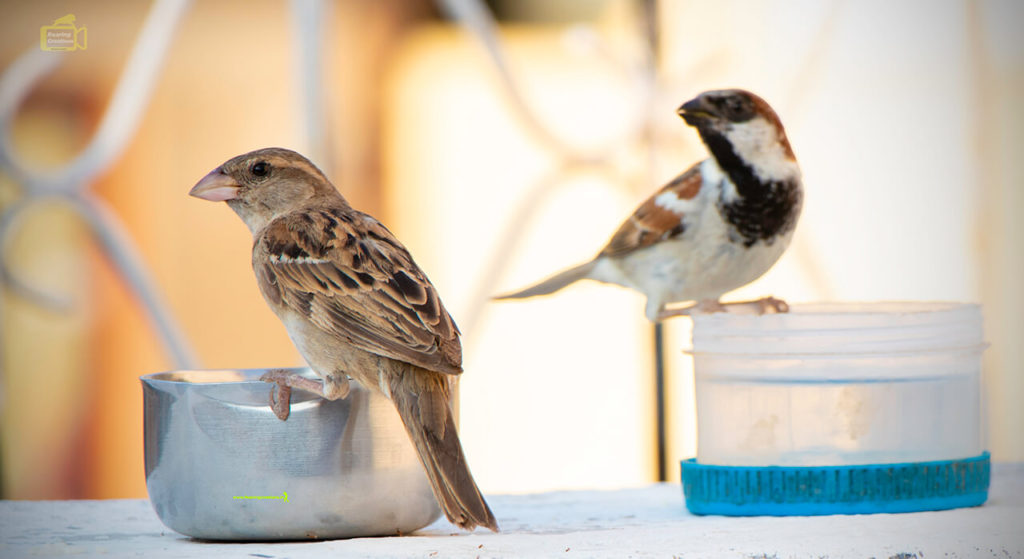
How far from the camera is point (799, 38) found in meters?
2.63

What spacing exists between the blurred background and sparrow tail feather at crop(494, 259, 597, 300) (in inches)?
32.8

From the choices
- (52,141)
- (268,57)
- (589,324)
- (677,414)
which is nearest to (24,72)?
(52,141)

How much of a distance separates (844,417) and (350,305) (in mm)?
559

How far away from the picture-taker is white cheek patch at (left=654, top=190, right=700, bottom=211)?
147 centimetres

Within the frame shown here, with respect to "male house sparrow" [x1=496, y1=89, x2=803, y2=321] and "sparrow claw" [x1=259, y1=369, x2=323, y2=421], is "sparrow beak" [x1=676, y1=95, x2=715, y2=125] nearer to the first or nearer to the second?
"male house sparrow" [x1=496, y1=89, x2=803, y2=321]

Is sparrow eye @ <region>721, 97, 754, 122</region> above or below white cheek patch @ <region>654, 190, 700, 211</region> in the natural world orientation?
above

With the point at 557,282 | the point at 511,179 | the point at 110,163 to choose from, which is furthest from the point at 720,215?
the point at 511,179

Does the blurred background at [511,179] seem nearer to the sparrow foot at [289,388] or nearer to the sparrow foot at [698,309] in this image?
the sparrow foot at [698,309]

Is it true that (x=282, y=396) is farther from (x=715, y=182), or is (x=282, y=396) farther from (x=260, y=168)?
(x=715, y=182)

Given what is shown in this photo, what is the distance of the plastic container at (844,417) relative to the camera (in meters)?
1.24

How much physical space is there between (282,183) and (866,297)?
1.59 m

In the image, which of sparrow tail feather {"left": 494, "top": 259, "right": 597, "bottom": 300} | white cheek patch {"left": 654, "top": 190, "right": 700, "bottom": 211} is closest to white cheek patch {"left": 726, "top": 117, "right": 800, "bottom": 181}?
white cheek patch {"left": 654, "top": 190, "right": 700, "bottom": 211}

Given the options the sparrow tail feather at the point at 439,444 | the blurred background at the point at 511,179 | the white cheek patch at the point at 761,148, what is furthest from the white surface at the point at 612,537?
the blurred background at the point at 511,179

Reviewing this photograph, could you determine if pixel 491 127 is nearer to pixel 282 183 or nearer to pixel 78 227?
pixel 78 227
